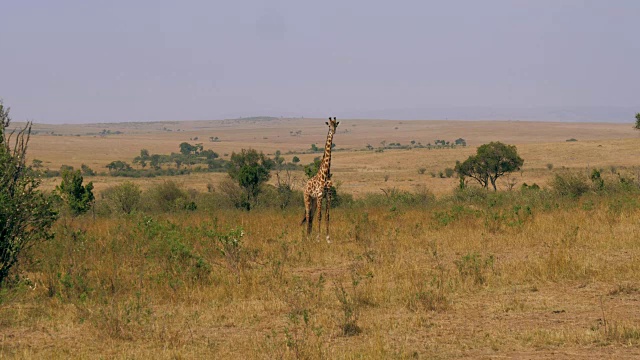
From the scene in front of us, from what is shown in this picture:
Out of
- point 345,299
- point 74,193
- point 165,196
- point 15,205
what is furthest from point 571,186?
point 74,193

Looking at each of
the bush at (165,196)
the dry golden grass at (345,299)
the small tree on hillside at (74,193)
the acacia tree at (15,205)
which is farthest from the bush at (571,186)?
the acacia tree at (15,205)

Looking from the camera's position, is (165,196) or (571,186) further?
(165,196)

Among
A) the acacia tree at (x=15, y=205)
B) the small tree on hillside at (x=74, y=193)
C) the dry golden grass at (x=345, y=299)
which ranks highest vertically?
the acacia tree at (x=15, y=205)

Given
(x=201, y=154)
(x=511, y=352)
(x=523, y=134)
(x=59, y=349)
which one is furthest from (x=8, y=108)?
(x=523, y=134)

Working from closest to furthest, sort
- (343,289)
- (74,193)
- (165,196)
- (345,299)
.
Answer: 1. (345,299)
2. (343,289)
3. (74,193)
4. (165,196)

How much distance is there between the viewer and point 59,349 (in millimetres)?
7945

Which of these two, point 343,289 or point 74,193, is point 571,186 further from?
Answer: point 74,193

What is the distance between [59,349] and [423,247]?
797 centimetres

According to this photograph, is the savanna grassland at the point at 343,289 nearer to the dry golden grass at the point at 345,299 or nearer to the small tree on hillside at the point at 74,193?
the dry golden grass at the point at 345,299

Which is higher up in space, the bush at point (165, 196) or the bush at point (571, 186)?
the bush at point (571, 186)

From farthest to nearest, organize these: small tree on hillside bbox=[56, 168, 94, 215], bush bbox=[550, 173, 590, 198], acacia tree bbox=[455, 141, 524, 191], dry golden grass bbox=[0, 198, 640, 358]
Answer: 1. acacia tree bbox=[455, 141, 524, 191]
2. small tree on hillside bbox=[56, 168, 94, 215]
3. bush bbox=[550, 173, 590, 198]
4. dry golden grass bbox=[0, 198, 640, 358]

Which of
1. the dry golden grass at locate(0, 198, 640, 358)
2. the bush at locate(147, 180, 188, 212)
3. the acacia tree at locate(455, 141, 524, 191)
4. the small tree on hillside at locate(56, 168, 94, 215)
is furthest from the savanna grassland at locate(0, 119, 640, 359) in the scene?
the acacia tree at locate(455, 141, 524, 191)

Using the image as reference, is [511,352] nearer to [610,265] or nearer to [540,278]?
[540,278]

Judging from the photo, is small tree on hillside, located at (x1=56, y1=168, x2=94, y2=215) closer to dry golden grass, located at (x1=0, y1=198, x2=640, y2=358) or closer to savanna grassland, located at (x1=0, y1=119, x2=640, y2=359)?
savanna grassland, located at (x1=0, y1=119, x2=640, y2=359)
